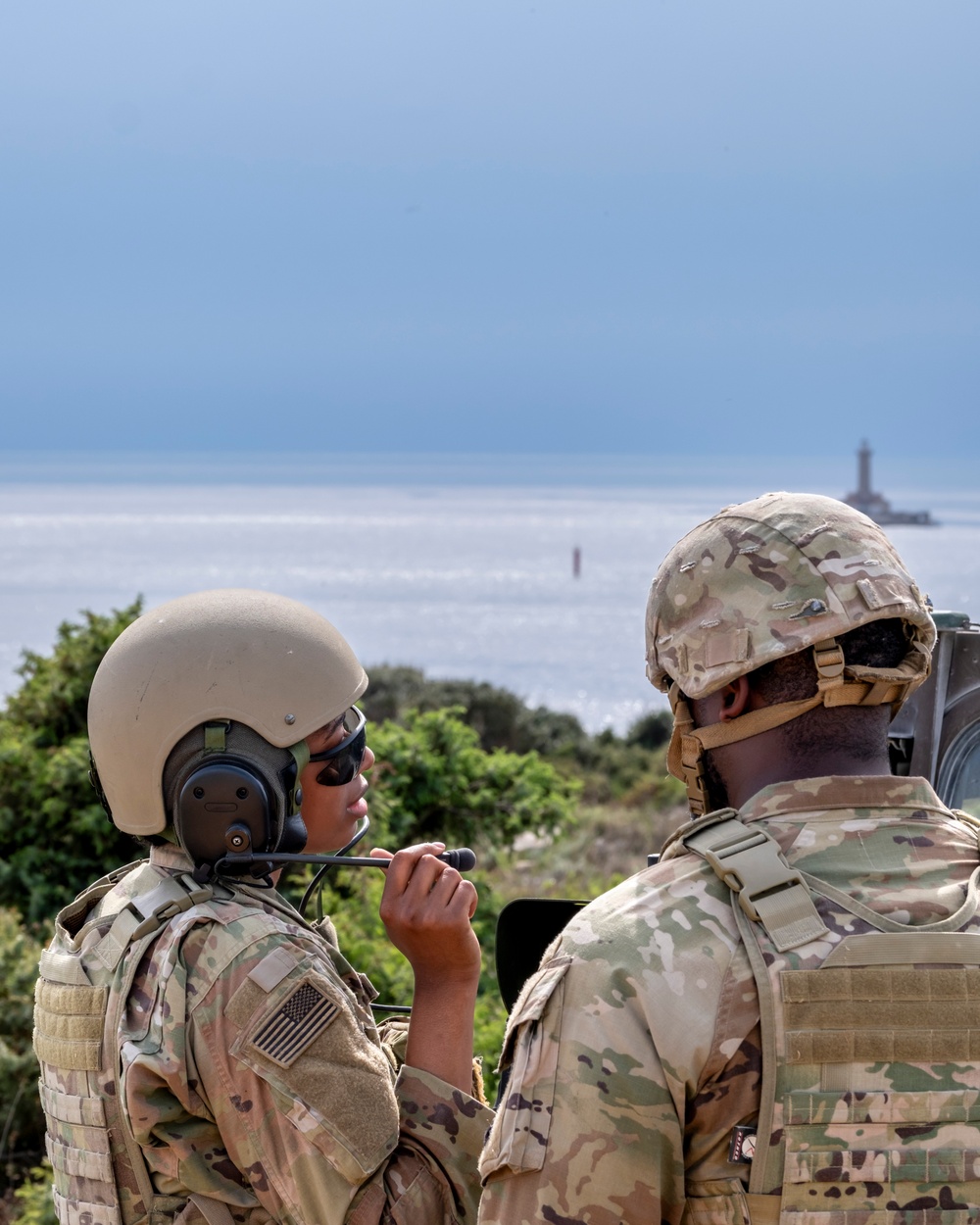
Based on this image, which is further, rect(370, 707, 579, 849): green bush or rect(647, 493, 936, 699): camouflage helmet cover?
rect(370, 707, 579, 849): green bush

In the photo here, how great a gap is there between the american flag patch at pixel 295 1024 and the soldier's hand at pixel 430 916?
0.20 m

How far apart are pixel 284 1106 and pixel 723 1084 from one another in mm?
788

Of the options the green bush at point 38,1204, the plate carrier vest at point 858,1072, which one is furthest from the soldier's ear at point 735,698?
the green bush at point 38,1204

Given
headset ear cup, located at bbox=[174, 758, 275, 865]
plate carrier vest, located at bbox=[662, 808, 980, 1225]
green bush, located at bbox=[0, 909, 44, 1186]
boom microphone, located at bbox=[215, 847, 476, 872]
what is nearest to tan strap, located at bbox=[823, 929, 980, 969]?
plate carrier vest, located at bbox=[662, 808, 980, 1225]

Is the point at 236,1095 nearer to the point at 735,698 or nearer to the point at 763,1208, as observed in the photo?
the point at 763,1208

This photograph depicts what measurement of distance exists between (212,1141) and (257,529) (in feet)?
409

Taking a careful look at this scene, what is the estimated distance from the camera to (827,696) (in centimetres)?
223

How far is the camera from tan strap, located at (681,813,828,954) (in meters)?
2.04

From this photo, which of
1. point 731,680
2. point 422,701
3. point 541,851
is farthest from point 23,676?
point 422,701

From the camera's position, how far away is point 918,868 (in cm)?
215

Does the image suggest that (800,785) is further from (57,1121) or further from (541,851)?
(541,851)

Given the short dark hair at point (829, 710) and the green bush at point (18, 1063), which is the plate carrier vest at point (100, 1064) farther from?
the green bush at point (18, 1063)

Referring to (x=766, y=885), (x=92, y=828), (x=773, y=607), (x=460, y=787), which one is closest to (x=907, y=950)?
(x=766, y=885)

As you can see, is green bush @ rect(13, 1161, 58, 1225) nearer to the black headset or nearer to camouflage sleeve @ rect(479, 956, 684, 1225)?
the black headset
